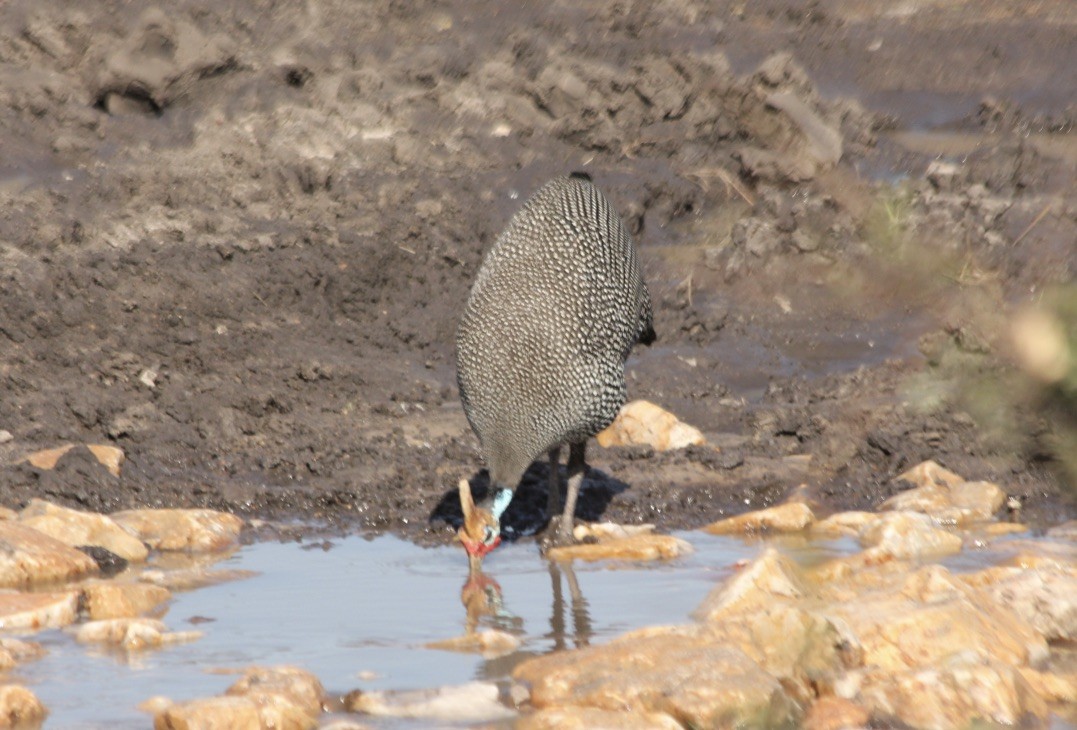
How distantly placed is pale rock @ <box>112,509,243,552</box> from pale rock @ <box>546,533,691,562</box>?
58.3 inches

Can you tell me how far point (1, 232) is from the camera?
10.3m

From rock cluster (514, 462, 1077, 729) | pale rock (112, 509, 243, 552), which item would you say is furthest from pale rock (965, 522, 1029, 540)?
pale rock (112, 509, 243, 552)

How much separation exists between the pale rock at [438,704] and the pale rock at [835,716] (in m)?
0.84

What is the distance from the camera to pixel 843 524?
7121 millimetres

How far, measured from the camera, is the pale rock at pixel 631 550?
6.55 metres

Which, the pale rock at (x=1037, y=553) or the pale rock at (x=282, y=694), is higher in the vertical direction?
the pale rock at (x=1037, y=553)

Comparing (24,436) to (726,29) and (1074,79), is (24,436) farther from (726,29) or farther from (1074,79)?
(1074,79)

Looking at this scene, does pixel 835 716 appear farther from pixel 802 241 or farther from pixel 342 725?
pixel 802 241

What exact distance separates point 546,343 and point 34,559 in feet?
7.36

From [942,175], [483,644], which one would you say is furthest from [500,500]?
[942,175]

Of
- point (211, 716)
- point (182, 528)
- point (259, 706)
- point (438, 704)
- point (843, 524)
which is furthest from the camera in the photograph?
point (843, 524)

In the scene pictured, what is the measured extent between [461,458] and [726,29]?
8425 millimetres

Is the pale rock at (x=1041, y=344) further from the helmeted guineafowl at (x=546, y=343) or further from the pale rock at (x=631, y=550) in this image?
the pale rock at (x=631, y=550)

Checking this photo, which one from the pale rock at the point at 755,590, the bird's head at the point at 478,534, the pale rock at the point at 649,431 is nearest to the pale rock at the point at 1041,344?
the pale rock at the point at 755,590
